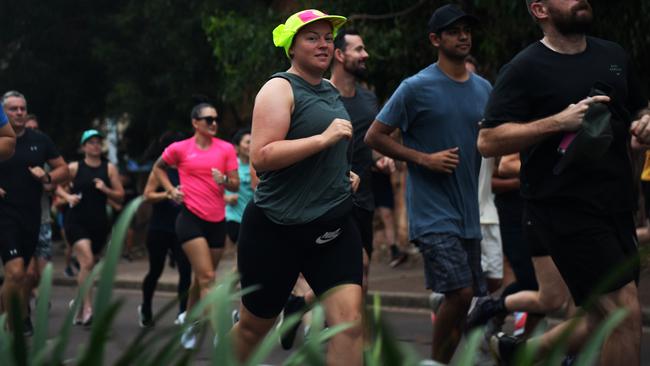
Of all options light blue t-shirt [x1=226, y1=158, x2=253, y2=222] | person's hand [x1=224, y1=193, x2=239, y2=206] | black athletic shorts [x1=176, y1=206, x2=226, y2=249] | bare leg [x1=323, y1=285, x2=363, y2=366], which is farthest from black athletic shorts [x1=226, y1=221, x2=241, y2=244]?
bare leg [x1=323, y1=285, x2=363, y2=366]

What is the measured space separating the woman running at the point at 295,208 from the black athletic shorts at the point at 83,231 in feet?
24.5

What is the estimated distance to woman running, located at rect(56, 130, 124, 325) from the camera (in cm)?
1332

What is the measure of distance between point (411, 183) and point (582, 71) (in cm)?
215

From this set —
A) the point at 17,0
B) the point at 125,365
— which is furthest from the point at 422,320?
the point at 17,0

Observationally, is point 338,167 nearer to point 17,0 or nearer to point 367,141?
point 367,141

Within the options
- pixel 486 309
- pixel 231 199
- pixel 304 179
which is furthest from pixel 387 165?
pixel 231 199

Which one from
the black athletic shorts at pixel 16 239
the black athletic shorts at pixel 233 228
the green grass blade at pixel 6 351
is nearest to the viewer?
the green grass blade at pixel 6 351

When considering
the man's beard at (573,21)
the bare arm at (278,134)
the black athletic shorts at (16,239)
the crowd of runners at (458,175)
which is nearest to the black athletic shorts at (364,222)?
the crowd of runners at (458,175)

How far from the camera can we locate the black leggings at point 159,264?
1216 cm

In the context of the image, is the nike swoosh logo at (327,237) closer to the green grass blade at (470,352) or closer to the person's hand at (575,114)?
the person's hand at (575,114)

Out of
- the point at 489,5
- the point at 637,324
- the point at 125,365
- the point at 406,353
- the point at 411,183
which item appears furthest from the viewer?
the point at 489,5

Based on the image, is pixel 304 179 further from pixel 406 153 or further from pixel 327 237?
pixel 406 153

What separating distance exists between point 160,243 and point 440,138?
5.69 m

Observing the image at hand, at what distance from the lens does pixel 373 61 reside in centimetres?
1619
